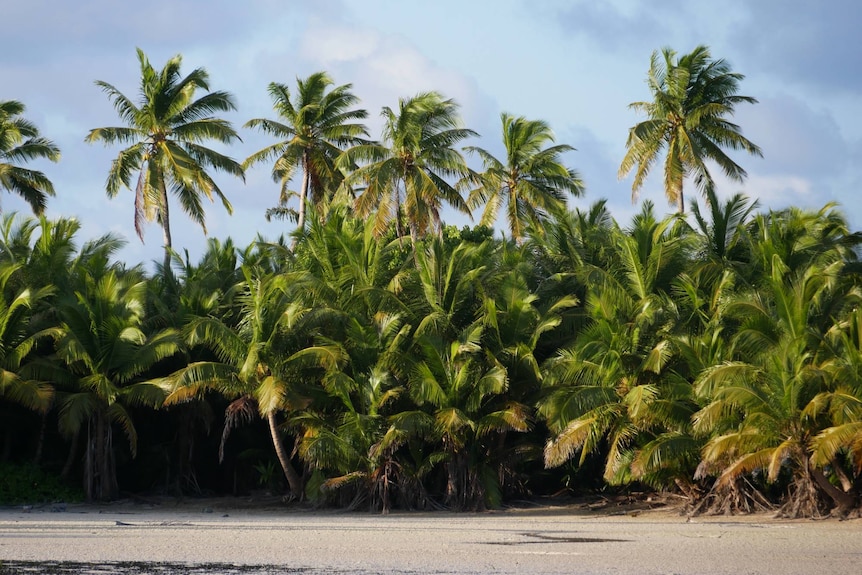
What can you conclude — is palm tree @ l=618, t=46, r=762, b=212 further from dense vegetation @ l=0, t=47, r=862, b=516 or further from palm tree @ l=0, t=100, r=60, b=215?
palm tree @ l=0, t=100, r=60, b=215

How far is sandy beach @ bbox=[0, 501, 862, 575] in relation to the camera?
11.9 metres

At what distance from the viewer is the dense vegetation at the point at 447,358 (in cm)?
1895

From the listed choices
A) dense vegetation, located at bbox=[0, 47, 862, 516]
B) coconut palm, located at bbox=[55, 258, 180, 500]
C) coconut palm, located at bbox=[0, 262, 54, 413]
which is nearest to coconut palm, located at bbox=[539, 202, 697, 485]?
dense vegetation, located at bbox=[0, 47, 862, 516]

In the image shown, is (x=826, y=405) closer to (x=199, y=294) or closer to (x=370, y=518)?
(x=370, y=518)

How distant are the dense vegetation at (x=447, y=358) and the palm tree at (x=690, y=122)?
6.36 metres

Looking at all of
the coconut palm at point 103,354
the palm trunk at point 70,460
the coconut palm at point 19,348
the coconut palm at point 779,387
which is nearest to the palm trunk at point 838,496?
the coconut palm at point 779,387

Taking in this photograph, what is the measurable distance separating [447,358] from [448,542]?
7.70 m

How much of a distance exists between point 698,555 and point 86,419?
17.4 metres

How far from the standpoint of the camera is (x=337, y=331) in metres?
23.6

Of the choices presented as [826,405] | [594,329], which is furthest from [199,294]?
[826,405]

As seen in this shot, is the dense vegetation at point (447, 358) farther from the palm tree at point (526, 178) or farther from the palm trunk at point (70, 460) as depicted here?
the palm tree at point (526, 178)

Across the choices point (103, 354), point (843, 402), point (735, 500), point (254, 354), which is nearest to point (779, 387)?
point (843, 402)

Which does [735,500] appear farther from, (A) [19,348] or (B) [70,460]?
(B) [70,460]

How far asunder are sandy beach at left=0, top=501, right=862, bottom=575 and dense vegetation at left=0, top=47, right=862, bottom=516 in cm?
147
